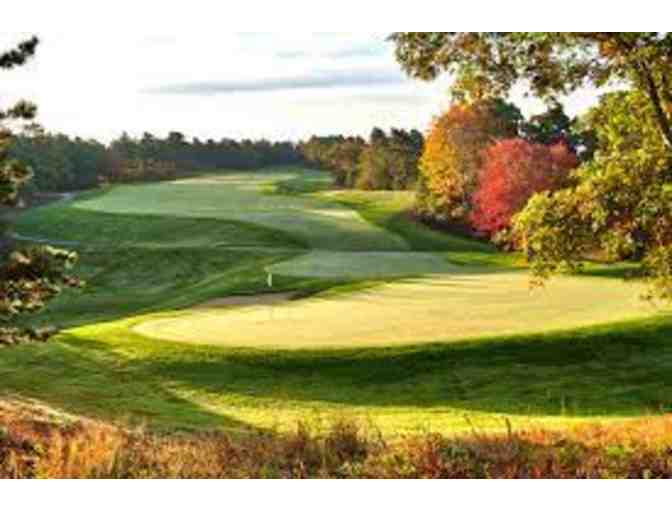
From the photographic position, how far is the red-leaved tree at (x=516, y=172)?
59406 mm

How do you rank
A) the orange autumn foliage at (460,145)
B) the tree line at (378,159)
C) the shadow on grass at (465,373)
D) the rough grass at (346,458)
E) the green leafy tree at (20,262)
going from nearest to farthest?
the rough grass at (346,458)
the green leafy tree at (20,262)
the shadow on grass at (465,373)
the orange autumn foliage at (460,145)
the tree line at (378,159)

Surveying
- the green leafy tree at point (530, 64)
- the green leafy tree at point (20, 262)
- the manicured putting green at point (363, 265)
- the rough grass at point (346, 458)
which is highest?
the green leafy tree at point (530, 64)

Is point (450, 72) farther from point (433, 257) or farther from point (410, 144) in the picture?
point (410, 144)

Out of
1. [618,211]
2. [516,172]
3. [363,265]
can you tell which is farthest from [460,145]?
[618,211]

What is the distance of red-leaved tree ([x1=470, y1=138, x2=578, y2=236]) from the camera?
195ft

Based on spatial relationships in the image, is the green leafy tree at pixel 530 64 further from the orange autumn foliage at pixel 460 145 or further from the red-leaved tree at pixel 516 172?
the orange autumn foliage at pixel 460 145

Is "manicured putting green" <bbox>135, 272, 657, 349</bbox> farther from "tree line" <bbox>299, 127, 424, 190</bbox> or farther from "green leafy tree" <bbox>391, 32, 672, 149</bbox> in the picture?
"tree line" <bbox>299, 127, 424, 190</bbox>

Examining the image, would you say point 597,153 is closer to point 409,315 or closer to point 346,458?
point 346,458

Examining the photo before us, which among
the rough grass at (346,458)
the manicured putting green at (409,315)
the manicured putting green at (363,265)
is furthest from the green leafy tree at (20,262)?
the manicured putting green at (363,265)

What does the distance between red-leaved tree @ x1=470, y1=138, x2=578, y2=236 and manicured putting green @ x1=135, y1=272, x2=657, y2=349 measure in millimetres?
13936

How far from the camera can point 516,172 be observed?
A: 60.0 meters

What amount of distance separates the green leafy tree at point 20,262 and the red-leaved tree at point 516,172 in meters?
43.6
